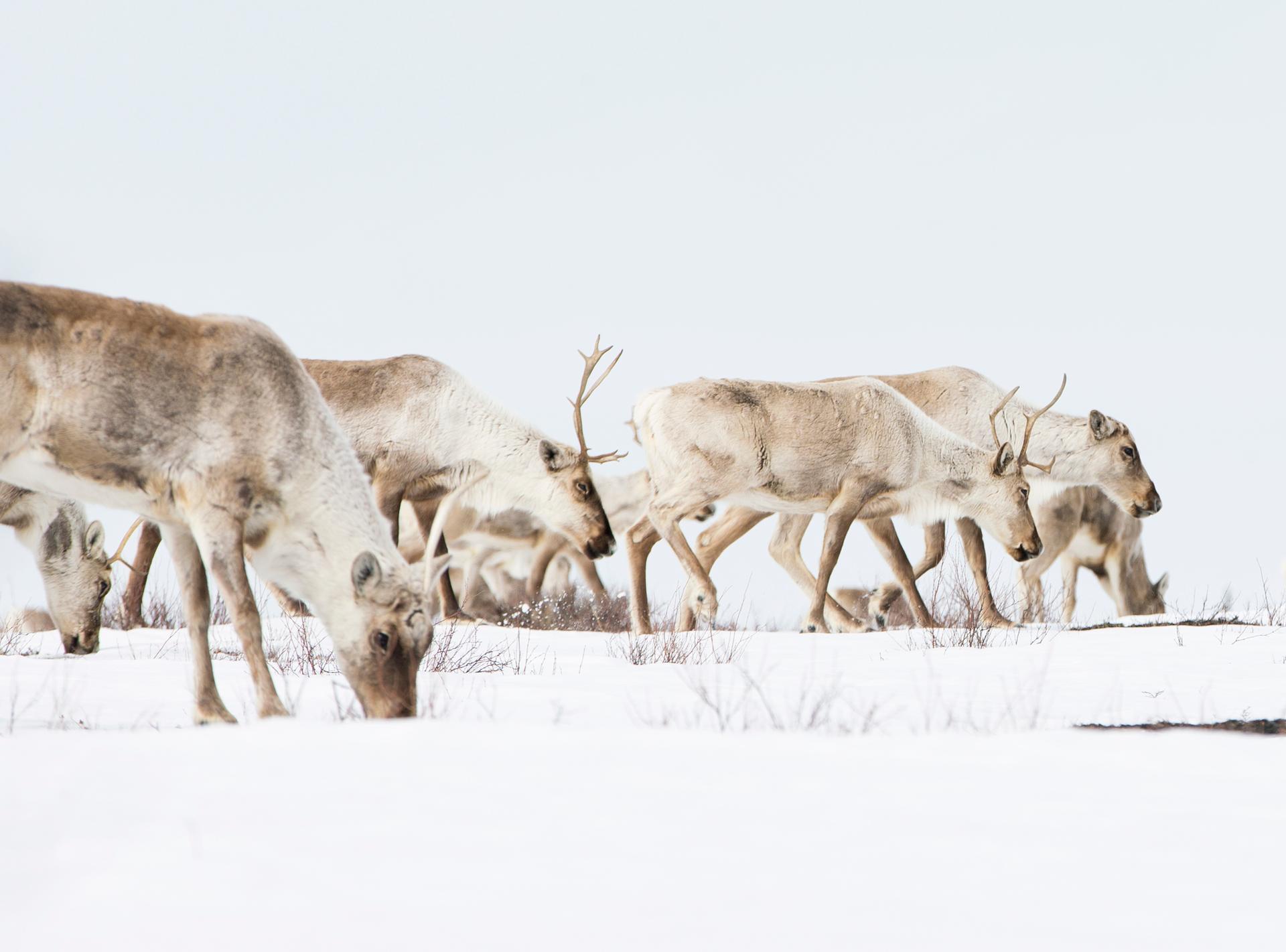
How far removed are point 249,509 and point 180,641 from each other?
572 cm

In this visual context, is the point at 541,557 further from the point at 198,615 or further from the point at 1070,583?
the point at 198,615

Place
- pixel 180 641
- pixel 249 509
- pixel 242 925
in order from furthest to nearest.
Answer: pixel 180 641
pixel 249 509
pixel 242 925

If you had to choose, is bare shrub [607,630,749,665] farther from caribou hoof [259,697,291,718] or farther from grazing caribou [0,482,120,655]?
grazing caribou [0,482,120,655]

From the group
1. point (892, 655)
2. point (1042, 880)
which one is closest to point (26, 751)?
point (1042, 880)

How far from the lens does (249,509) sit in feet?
17.9

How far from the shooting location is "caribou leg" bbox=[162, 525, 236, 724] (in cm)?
543

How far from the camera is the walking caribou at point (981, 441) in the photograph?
1284cm

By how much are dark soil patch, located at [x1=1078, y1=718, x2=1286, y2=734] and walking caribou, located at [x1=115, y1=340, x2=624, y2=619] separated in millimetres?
6641

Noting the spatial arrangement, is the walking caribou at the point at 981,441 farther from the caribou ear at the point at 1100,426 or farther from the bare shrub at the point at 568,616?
the bare shrub at the point at 568,616

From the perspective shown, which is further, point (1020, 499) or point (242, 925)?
point (1020, 499)

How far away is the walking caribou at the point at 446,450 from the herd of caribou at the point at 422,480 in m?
0.02

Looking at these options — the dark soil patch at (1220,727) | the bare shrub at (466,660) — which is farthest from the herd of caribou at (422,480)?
the dark soil patch at (1220,727)

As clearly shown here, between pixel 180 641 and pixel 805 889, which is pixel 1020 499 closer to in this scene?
pixel 180 641

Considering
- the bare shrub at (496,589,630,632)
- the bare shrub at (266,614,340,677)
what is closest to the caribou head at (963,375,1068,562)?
the bare shrub at (496,589,630,632)
